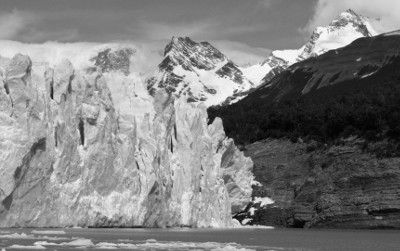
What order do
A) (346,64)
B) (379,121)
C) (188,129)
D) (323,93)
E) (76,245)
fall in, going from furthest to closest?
(346,64) < (323,93) < (379,121) < (188,129) < (76,245)

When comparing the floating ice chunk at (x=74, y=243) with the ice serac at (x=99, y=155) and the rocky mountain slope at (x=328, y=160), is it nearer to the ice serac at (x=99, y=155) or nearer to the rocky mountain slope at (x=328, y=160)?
the ice serac at (x=99, y=155)

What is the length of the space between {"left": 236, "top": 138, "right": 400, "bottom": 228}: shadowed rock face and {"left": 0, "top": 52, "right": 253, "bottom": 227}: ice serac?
1171 cm

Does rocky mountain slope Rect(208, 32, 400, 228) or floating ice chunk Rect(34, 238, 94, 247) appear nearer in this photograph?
floating ice chunk Rect(34, 238, 94, 247)

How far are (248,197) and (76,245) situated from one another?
58.6 meters

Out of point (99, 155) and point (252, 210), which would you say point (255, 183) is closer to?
point (252, 210)

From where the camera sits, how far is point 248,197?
331 feet

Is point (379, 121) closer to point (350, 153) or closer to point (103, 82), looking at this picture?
point (350, 153)

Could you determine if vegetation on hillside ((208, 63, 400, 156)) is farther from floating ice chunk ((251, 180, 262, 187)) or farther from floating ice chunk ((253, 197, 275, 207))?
floating ice chunk ((253, 197, 275, 207))

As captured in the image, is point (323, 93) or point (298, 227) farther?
point (323, 93)

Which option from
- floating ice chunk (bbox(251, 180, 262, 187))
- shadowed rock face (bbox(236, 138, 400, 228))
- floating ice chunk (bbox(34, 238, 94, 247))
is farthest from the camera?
floating ice chunk (bbox(251, 180, 262, 187))

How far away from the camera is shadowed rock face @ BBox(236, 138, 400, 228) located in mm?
89875

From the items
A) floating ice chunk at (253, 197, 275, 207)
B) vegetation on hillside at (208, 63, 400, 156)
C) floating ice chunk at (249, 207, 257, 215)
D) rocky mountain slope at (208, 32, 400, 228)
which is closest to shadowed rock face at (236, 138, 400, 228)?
rocky mountain slope at (208, 32, 400, 228)

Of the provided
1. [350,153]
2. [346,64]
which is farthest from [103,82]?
[346,64]

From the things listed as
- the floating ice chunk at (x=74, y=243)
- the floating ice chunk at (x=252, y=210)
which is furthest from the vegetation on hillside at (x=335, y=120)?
the floating ice chunk at (x=74, y=243)
